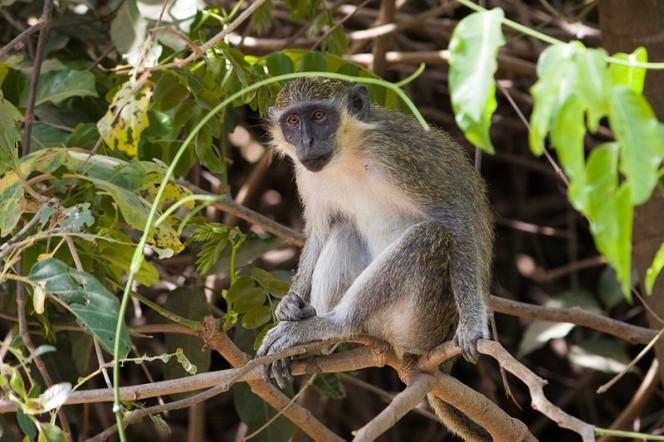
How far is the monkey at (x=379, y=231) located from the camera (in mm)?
4281

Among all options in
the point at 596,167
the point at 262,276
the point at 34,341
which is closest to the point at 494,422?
the point at 262,276

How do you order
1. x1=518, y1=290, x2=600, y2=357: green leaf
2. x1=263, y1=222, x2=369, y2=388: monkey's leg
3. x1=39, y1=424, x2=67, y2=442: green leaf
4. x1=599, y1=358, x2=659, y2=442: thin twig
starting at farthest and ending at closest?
x1=599, y1=358, x2=659, y2=442: thin twig
x1=518, y1=290, x2=600, y2=357: green leaf
x1=263, y1=222, x2=369, y2=388: monkey's leg
x1=39, y1=424, x2=67, y2=442: green leaf

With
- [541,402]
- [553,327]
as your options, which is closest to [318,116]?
[553,327]

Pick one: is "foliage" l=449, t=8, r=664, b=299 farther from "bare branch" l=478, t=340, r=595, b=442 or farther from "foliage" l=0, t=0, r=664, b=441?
"bare branch" l=478, t=340, r=595, b=442

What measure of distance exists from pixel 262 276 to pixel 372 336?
51cm

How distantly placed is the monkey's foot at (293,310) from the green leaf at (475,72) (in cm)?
260

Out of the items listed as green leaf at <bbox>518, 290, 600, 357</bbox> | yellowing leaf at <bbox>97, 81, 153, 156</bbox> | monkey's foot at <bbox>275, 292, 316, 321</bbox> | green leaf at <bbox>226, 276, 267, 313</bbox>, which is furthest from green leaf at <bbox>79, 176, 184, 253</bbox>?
green leaf at <bbox>518, 290, 600, 357</bbox>

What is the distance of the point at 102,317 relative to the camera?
2.95 metres

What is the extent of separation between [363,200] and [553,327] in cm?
183

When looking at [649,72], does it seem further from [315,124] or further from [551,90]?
[551,90]

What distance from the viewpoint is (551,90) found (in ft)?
5.47

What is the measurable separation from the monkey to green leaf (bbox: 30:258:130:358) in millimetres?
1228

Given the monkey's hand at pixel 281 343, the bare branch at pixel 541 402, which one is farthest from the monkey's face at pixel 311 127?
the bare branch at pixel 541 402

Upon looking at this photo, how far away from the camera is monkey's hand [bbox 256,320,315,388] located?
4184 mm
